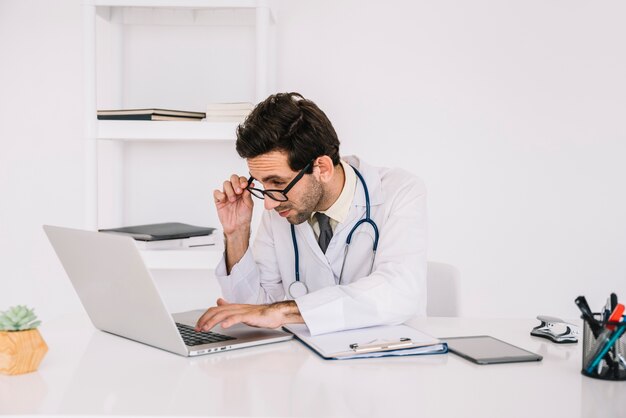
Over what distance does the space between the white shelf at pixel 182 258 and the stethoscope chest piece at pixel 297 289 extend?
632mm

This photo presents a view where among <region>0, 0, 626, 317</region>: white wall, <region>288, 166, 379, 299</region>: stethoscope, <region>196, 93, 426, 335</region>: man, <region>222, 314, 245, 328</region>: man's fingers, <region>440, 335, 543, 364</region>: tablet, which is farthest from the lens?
<region>0, 0, 626, 317</region>: white wall

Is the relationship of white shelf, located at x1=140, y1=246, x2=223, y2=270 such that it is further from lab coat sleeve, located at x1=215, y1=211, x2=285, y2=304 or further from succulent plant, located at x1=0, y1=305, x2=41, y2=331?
succulent plant, located at x1=0, y1=305, x2=41, y2=331

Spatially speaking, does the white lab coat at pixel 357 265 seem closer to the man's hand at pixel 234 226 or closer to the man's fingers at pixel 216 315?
the man's hand at pixel 234 226

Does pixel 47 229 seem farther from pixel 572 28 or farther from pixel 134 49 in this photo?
pixel 572 28

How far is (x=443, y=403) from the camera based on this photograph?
3.88 feet

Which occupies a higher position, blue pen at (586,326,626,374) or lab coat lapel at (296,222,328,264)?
lab coat lapel at (296,222,328,264)

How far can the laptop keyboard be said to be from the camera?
153 cm

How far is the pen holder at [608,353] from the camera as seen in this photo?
51.4 inches

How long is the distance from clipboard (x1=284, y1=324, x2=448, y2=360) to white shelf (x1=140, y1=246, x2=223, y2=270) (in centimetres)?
107

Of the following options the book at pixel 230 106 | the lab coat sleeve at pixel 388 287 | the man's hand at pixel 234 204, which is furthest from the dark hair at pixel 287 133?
the book at pixel 230 106

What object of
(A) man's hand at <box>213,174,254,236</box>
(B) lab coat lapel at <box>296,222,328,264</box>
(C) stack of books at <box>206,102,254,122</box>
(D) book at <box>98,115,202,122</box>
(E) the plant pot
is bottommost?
(E) the plant pot

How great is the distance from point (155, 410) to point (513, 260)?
7.49 feet

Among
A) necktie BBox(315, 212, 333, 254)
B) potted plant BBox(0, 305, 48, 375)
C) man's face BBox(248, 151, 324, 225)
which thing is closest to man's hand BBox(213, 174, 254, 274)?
man's face BBox(248, 151, 324, 225)

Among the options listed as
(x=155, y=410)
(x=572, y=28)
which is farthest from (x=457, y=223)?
(x=155, y=410)
